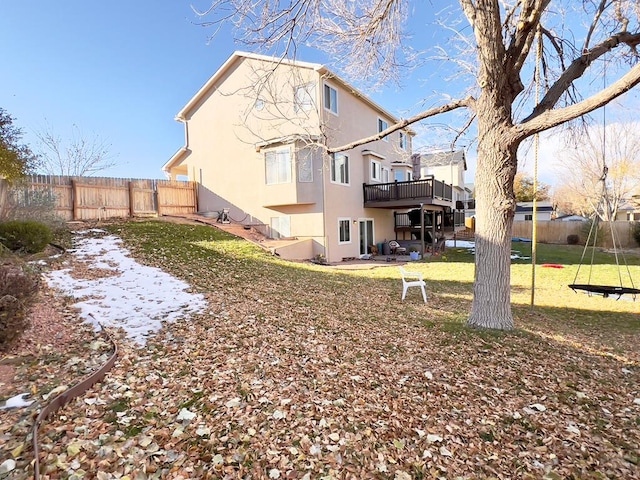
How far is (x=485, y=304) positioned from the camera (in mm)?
5277

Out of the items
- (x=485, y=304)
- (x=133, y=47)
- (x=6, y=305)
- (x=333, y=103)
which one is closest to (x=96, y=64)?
(x=133, y=47)

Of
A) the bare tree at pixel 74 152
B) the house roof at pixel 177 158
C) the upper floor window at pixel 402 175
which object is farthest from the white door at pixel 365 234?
the bare tree at pixel 74 152

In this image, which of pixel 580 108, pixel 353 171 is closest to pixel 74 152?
pixel 353 171

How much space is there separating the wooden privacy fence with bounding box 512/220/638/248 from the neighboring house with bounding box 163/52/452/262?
11237 mm

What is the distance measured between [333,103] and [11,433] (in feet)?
51.1

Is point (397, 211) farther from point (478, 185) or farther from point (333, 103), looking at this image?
point (478, 185)

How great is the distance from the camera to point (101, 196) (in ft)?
47.4

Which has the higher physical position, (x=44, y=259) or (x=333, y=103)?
(x=333, y=103)

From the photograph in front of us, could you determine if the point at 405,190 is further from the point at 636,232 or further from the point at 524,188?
the point at 524,188

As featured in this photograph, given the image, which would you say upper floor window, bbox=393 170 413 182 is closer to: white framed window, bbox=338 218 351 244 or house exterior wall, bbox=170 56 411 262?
house exterior wall, bbox=170 56 411 262

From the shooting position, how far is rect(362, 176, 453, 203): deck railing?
17.1 m

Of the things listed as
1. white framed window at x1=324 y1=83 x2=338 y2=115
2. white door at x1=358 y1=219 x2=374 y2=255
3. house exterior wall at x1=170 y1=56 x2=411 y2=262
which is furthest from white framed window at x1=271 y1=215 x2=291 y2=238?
white framed window at x1=324 y1=83 x2=338 y2=115

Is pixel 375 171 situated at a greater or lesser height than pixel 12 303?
greater

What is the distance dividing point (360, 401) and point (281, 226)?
43.8 feet
